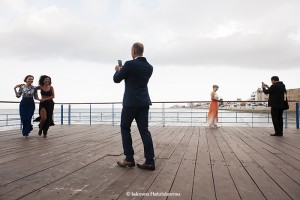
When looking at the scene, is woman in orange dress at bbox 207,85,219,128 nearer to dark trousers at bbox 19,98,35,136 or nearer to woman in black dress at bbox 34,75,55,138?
woman in black dress at bbox 34,75,55,138

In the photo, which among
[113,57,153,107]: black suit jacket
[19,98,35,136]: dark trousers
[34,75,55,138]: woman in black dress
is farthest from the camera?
[34,75,55,138]: woman in black dress

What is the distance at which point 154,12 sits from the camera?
9.85m

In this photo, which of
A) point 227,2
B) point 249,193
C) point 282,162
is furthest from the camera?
point 227,2

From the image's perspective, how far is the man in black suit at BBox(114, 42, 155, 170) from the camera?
8.73ft

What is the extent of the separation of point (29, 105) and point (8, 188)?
13.5 ft

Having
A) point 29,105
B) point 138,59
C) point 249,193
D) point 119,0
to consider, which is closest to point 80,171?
point 138,59

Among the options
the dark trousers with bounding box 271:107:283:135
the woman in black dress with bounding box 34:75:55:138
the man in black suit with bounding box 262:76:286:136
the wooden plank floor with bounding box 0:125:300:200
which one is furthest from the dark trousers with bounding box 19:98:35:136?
the dark trousers with bounding box 271:107:283:135

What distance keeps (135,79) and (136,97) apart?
205 millimetres

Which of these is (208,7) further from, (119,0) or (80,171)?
(80,171)

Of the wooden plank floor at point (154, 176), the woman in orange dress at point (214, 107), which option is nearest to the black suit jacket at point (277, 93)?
the woman in orange dress at point (214, 107)

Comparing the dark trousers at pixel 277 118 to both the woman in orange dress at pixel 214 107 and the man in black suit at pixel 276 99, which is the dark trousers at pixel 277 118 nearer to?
the man in black suit at pixel 276 99

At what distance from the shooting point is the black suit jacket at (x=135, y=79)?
8.68 ft

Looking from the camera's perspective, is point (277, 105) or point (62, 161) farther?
point (277, 105)

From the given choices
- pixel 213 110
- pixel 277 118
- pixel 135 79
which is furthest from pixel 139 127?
pixel 213 110
